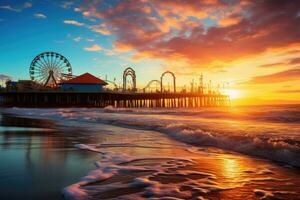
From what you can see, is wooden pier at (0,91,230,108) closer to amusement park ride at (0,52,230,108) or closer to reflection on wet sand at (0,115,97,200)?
amusement park ride at (0,52,230,108)

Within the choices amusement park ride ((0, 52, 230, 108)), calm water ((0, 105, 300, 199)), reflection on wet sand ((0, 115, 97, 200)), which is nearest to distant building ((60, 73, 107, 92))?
amusement park ride ((0, 52, 230, 108))

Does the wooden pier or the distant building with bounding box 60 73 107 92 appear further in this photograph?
the distant building with bounding box 60 73 107 92

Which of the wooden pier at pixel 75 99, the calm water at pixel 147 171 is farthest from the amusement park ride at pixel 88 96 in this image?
the calm water at pixel 147 171

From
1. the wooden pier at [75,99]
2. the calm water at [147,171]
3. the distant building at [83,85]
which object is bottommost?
the calm water at [147,171]

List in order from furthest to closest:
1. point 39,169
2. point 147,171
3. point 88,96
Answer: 1. point 88,96
2. point 147,171
3. point 39,169

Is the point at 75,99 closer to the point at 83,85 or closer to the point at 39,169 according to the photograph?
the point at 83,85

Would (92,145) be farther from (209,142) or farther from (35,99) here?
(35,99)

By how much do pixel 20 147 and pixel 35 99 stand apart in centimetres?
5303

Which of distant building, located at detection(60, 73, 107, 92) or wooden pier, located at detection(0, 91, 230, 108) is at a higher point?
distant building, located at detection(60, 73, 107, 92)

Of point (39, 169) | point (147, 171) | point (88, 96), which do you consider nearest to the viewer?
point (39, 169)

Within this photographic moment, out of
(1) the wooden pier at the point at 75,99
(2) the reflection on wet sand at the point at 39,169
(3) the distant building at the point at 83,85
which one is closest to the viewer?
(2) the reflection on wet sand at the point at 39,169

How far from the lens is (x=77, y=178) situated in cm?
538

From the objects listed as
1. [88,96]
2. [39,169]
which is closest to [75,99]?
[88,96]

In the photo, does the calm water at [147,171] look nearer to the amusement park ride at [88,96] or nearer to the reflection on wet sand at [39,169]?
the reflection on wet sand at [39,169]
